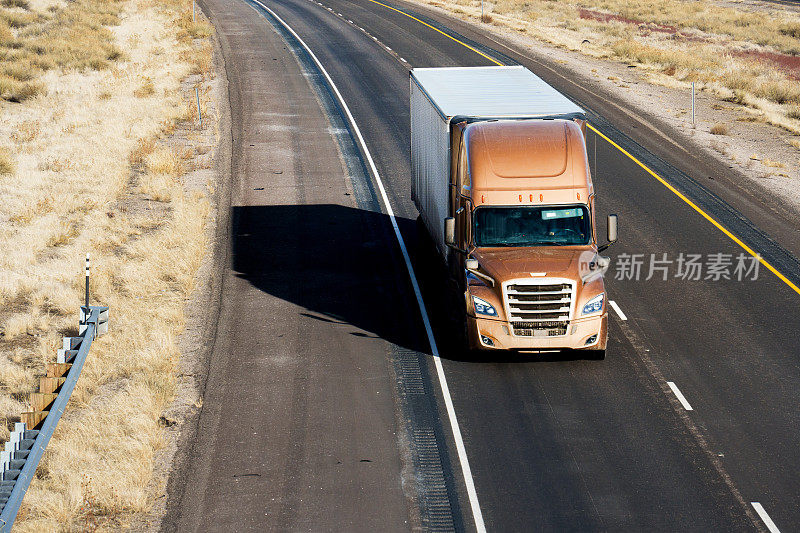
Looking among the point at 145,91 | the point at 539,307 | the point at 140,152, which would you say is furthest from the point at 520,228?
the point at 145,91

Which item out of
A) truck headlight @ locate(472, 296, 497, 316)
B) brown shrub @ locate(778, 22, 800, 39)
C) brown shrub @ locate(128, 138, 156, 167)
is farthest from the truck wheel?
brown shrub @ locate(778, 22, 800, 39)

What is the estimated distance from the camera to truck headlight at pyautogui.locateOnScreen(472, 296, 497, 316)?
53.4 feet

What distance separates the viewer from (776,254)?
22516 mm

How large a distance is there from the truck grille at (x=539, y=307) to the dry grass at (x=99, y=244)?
602cm

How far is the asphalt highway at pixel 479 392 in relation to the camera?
505 inches

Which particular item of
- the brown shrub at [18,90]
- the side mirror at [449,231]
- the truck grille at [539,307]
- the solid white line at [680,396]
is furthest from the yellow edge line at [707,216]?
→ the brown shrub at [18,90]

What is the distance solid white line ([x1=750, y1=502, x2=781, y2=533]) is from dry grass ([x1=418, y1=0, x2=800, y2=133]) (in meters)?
25.6

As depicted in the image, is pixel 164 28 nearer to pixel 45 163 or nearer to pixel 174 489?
pixel 45 163

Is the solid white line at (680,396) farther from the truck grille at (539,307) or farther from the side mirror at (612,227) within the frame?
the side mirror at (612,227)

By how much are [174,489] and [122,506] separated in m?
0.81

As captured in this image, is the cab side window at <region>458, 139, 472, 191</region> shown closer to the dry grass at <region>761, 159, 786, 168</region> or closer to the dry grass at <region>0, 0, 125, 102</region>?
the dry grass at <region>761, 159, 786, 168</region>

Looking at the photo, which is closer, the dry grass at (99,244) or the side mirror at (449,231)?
the dry grass at (99,244)

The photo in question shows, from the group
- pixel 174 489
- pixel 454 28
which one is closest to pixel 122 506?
pixel 174 489

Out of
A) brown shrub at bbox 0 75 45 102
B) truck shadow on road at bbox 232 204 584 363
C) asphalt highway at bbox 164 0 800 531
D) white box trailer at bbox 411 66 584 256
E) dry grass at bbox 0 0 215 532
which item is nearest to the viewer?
asphalt highway at bbox 164 0 800 531
